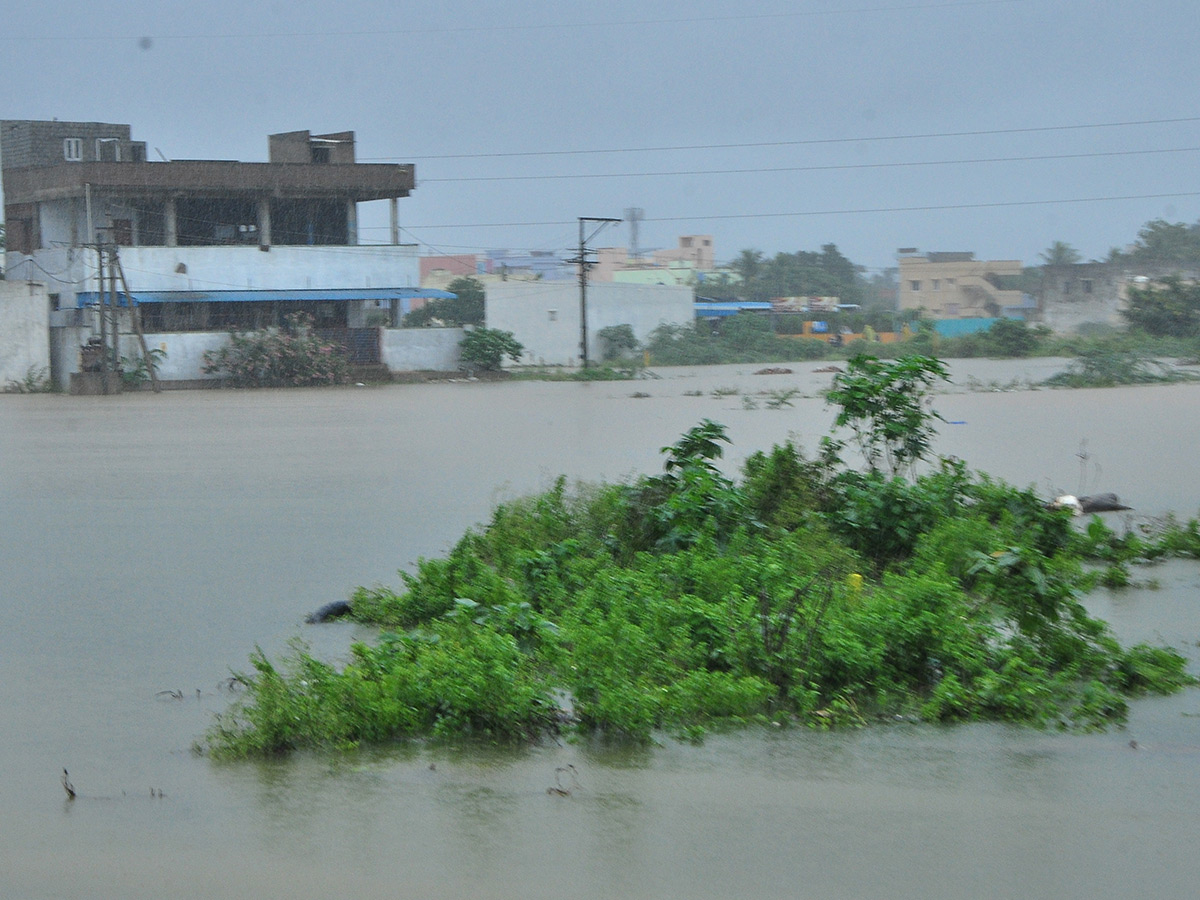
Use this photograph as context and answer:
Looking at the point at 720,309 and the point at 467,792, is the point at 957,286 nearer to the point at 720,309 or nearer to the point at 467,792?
the point at 720,309

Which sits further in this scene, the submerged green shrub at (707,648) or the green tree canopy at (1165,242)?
the green tree canopy at (1165,242)

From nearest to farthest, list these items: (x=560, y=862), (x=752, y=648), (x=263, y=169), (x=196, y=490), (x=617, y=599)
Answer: (x=560, y=862) < (x=752, y=648) < (x=617, y=599) < (x=196, y=490) < (x=263, y=169)

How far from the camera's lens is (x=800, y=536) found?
8.44 meters

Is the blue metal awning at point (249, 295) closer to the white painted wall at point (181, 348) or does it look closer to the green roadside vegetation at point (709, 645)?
the white painted wall at point (181, 348)

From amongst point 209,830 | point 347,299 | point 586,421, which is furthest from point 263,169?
point 209,830

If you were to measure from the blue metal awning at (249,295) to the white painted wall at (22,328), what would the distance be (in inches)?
94.5

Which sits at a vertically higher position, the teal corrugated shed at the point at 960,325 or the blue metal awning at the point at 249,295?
the blue metal awning at the point at 249,295

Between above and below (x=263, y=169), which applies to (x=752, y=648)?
below

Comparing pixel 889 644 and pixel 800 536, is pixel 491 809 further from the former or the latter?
pixel 800 536

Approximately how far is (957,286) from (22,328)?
59.4m

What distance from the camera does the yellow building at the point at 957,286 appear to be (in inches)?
3132

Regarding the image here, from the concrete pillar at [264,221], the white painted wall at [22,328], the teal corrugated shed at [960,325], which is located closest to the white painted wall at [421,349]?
the concrete pillar at [264,221]

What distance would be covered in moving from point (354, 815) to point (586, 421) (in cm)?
2241

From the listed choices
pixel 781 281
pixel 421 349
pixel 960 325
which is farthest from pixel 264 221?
pixel 781 281
